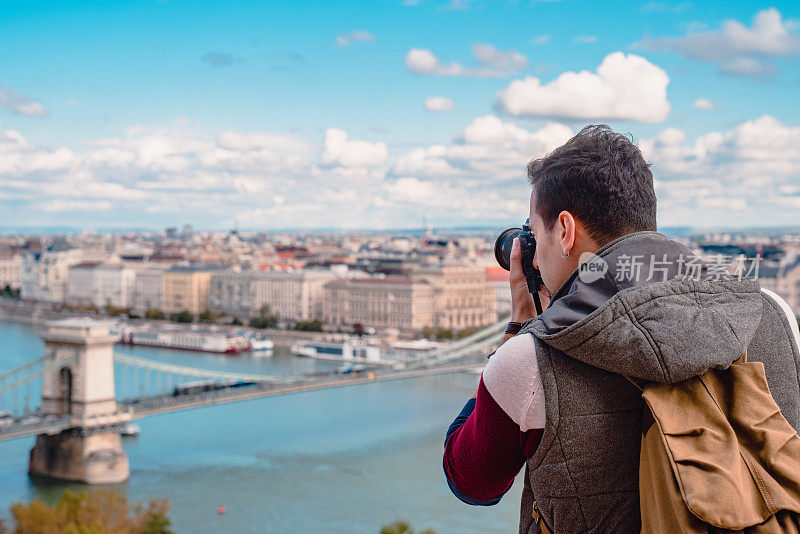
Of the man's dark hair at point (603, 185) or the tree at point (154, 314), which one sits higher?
the man's dark hair at point (603, 185)

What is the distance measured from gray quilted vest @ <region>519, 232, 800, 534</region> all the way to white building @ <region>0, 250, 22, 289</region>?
90.8 ft

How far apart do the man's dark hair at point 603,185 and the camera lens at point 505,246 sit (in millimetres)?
76

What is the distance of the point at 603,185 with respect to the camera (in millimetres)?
383

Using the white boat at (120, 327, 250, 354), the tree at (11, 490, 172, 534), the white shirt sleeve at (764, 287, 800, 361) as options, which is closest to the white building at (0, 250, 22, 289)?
the white boat at (120, 327, 250, 354)

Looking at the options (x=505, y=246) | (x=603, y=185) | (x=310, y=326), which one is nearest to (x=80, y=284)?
(x=310, y=326)

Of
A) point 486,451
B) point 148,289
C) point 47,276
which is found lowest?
point 148,289

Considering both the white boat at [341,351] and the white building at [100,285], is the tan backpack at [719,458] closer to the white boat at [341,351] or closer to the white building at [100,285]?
the white boat at [341,351]

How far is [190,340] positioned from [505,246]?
46.7 feet

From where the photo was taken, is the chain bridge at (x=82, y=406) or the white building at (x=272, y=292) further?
the white building at (x=272, y=292)

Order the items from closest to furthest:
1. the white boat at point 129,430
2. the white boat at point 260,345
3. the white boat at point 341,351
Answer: the white boat at point 129,430 → the white boat at point 341,351 → the white boat at point 260,345

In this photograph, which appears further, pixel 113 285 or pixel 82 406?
pixel 113 285

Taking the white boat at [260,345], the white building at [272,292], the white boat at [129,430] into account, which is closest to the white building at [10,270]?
the white building at [272,292]

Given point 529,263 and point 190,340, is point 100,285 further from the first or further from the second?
point 529,263

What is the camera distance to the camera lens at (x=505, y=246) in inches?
18.6
